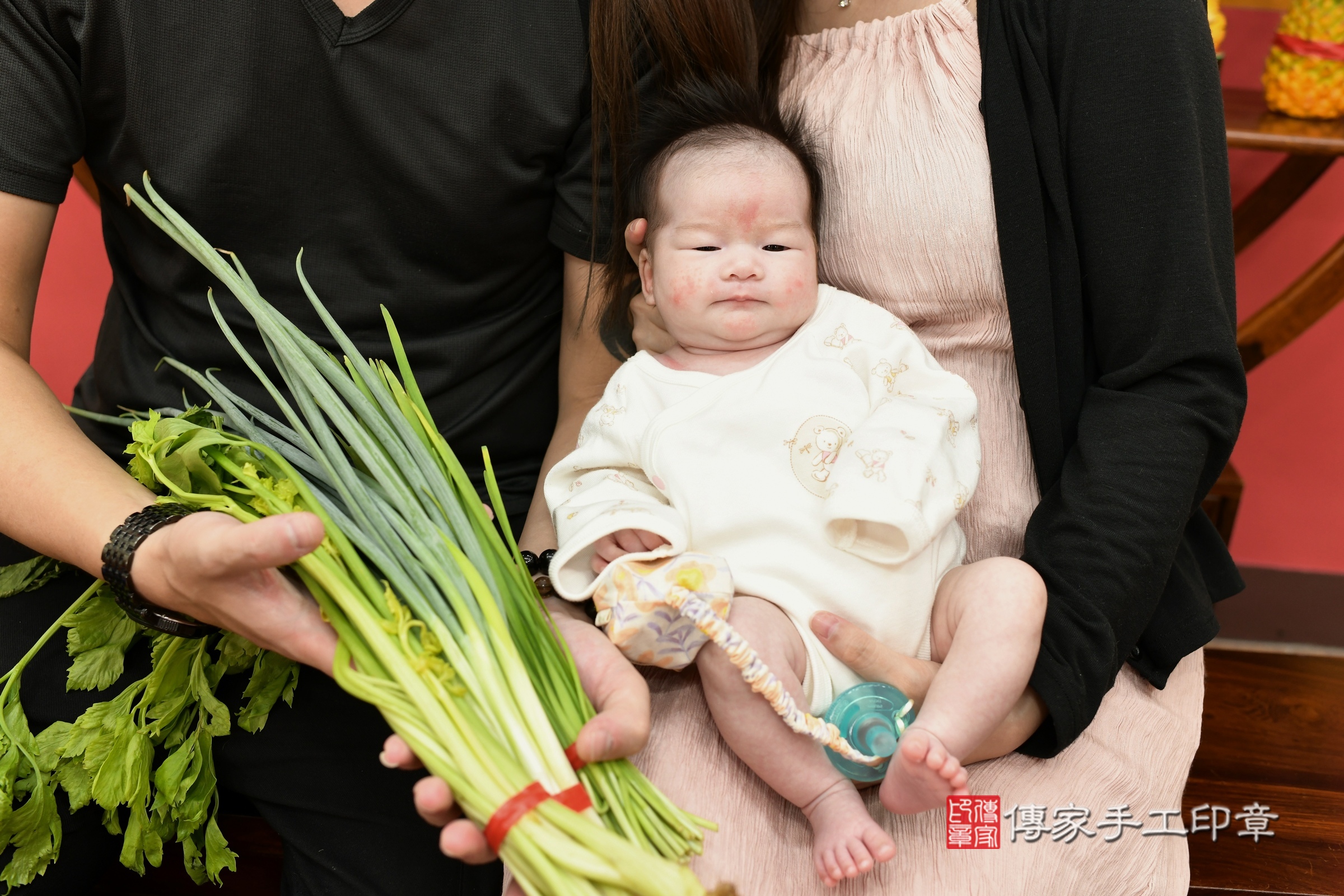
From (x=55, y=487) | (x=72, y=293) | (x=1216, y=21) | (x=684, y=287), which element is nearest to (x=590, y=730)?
(x=684, y=287)

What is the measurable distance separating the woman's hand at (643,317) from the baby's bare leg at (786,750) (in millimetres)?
424

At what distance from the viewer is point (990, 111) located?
1.27m

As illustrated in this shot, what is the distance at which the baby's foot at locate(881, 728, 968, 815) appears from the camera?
0.95 m

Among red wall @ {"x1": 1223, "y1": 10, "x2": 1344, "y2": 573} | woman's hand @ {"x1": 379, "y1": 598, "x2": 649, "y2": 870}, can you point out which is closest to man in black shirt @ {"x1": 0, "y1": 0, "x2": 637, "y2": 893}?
woman's hand @ {"x1": 379, "y1": 598, "x2": 649, "y2": 870}

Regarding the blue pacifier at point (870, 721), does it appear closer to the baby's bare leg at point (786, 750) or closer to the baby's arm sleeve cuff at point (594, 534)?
the baby's bare leg at point (786, 750)

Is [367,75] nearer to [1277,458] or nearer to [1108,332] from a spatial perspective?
[1108,332]

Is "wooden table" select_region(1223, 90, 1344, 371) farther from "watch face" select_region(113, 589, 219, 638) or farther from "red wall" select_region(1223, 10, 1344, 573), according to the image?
"watch face" select_region(113, 589, 219, 638)

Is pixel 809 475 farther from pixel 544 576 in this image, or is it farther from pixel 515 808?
pixel 515 808

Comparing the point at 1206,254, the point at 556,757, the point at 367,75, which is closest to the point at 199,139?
the point at 367,75

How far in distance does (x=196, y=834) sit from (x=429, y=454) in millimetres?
760

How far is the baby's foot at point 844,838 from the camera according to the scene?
995mm

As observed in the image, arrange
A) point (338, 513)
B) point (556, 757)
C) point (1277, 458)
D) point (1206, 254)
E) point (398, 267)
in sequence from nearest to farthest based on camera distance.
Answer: point (556, 757) → point (338, 513) → point (1206, 254) → point (398, 267) → point (1277, 458)

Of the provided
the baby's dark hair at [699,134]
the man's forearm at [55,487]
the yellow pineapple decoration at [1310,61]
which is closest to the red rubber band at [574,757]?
the man's forearm at [55,487]

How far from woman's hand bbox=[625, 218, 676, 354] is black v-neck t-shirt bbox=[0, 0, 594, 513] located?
86 millimetres
